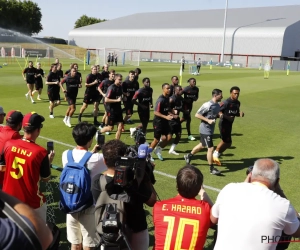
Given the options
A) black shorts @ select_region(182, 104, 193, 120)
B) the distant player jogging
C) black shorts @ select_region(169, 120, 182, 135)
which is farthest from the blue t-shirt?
black shorts @ select_region(182, 104, 193, 120)

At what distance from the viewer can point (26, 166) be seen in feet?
13.2

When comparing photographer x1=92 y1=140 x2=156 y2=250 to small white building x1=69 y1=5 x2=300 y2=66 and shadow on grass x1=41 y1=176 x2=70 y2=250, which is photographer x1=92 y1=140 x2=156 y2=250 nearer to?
shadow on grass x1=41 y1=176 x2=70 y2=250

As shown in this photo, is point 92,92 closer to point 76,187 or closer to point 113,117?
point 113,117

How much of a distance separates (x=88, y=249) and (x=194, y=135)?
344 inches

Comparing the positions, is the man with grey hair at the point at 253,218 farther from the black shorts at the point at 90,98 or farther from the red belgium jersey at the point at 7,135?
the black shorts at the point at 90,98

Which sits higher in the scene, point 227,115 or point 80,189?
point 227,115

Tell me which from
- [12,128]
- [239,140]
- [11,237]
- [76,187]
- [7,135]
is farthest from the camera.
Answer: [239,140]

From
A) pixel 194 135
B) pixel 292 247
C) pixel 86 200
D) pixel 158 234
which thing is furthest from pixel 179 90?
pixel 158 234

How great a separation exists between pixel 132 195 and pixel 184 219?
0.58m

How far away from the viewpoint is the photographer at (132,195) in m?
3.28

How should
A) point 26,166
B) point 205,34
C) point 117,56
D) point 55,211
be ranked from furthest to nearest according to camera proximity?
point 205,34, point 117,56, point 55,211, point 26,166

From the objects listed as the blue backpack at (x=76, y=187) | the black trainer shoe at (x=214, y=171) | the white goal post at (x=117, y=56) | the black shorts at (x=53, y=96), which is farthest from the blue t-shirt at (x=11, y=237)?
the white goal post at (x=117, y=56)

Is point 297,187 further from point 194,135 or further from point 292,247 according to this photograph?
point 194,135

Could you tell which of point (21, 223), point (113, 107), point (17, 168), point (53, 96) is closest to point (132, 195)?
point (17, 168)
